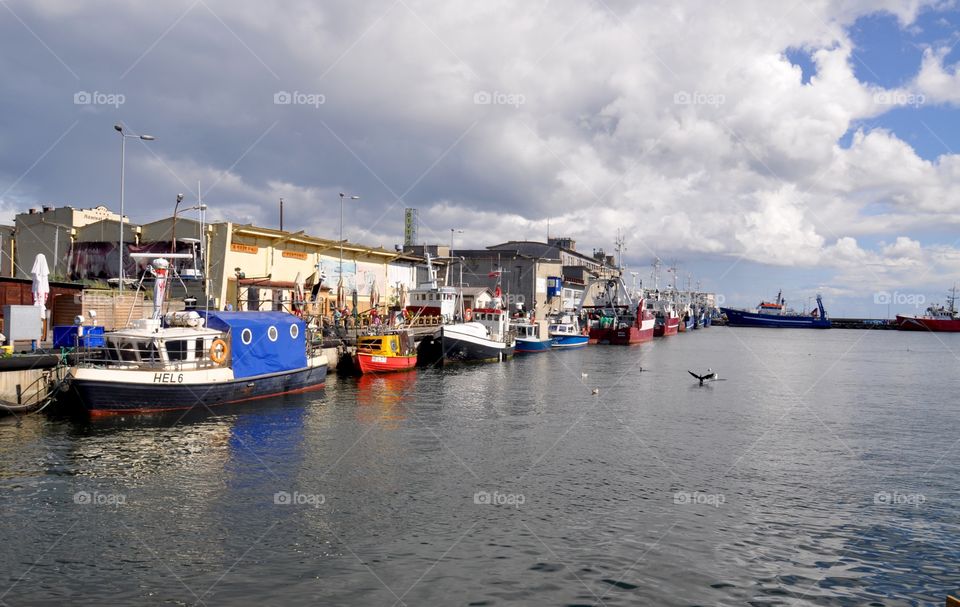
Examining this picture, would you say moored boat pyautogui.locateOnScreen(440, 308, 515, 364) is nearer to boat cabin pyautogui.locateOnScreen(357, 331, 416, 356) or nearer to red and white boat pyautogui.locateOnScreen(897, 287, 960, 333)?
boat cabin pyautogui.locateOnScreen(357, 331, 416, 356)

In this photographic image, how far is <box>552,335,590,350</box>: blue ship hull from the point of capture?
84500 mm

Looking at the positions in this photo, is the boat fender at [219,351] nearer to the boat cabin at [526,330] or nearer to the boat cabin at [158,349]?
the boat cabin at [158,349]

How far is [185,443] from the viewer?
24.5 m

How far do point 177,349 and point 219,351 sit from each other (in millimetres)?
2033

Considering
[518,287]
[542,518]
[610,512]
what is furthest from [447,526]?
[518,287]

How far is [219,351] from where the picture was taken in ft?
106

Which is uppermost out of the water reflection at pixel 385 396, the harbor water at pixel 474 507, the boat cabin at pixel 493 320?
the boat cabin at pixel 493 320

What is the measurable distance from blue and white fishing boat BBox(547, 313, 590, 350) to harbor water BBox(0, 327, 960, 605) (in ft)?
164

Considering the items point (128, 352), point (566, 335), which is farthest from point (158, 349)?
point (566, 335)

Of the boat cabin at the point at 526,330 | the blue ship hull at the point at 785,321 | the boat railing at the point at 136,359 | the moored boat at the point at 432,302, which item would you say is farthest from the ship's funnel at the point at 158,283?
the blue ship hull at the point at 785,321

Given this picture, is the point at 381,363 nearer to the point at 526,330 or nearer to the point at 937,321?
the point at 526,330

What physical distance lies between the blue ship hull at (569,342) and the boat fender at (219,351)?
55091mm

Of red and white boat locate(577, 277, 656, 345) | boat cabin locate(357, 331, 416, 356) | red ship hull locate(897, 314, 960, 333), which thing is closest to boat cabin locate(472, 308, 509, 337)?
boat cabin locate(357, 331, 416, 356)

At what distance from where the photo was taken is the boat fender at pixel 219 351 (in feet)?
104
